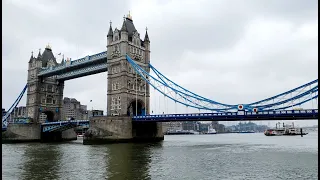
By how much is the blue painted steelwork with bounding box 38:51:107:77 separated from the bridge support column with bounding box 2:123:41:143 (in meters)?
14.6

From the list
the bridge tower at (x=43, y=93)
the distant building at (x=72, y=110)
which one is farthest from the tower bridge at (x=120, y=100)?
the distant building at (x=72, y=110)

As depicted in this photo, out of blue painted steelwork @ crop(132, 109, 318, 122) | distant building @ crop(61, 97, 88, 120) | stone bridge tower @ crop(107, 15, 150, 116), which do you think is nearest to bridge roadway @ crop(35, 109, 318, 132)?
blue painted steelwork @ crop(132, 109, 318, 122)

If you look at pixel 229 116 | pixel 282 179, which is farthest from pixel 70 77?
pixel 282 179

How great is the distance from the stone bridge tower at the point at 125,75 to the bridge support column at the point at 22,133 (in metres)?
20.9

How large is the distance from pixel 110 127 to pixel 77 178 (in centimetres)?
3655

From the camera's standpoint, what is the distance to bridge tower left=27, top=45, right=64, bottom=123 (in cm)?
7894

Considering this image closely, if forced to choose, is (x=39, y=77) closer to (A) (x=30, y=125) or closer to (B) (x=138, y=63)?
(A) (x=30, y=125)

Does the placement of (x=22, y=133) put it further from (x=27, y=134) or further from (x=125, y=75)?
(x=125, y=75)

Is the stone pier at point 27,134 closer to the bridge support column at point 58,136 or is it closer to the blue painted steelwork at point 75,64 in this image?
the bridge support column at point 58,136

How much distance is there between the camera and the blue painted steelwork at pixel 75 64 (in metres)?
68.6

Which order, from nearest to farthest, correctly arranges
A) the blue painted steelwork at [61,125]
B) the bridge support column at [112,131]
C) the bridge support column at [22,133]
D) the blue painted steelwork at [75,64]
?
the bridge support column at [112,131], the blue painted steelwork at [61,125], the bridge support column at [22,133], the blue painted steelwork at [75,64]

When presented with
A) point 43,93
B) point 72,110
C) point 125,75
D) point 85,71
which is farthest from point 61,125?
point 72,110

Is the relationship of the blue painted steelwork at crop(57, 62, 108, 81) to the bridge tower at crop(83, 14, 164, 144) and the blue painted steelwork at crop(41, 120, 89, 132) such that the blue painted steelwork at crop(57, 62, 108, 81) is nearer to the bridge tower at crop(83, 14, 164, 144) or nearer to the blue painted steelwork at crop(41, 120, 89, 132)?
Answer: the bridge tower at crop(83, 14, 164, 144)

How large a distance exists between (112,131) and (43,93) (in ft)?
116
